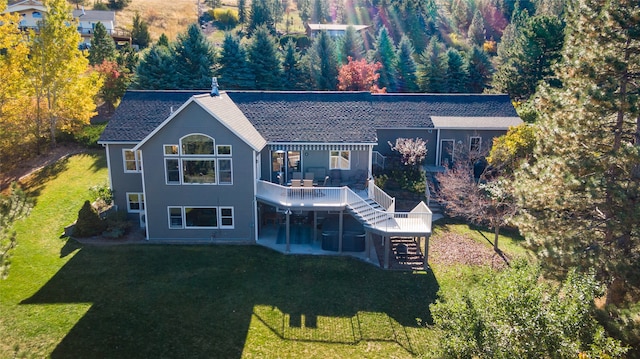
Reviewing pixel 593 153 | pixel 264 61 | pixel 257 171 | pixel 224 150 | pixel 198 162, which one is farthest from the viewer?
pixel 264 61

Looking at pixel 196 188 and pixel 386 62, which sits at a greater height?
pixel 386 62

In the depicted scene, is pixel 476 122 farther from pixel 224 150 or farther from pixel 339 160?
pixel 224 150

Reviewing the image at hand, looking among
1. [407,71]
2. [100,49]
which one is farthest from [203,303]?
[100,49]

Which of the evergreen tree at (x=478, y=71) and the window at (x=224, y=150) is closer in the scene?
the window at (x=224, y=150)

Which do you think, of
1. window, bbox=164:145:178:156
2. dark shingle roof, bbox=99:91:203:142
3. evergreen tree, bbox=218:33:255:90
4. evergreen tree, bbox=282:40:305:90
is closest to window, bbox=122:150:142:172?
dark shingle roof, bbox=99:91:203:142

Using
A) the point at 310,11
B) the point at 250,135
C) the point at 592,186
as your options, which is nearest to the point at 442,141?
the point at 250,135

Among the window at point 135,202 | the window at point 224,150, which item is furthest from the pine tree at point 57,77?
the window at point 224,150

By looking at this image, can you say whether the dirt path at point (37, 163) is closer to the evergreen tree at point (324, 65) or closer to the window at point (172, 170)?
the window at point (172, 170)
